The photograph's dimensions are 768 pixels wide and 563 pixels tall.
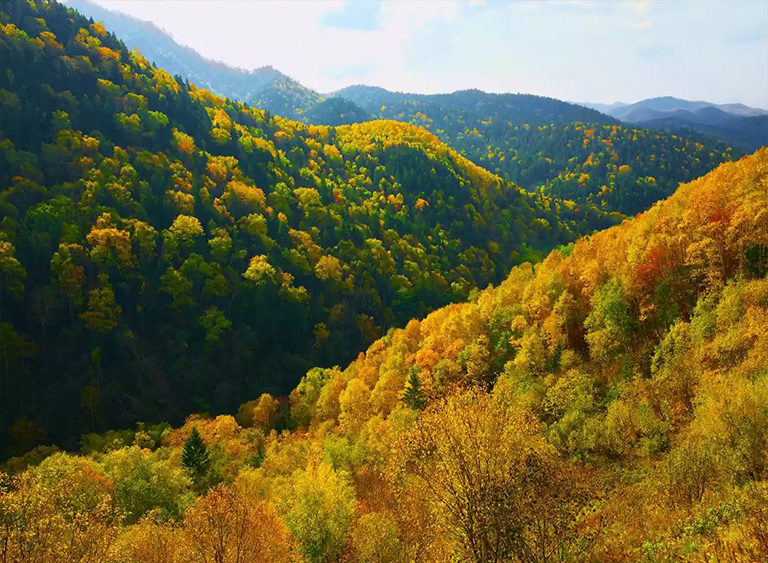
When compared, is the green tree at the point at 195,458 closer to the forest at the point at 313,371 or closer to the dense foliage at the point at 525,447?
the forest at the point at 313,371

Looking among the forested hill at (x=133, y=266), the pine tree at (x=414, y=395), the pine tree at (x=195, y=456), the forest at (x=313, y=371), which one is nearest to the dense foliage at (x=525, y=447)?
the forest at (x=313, y=371)

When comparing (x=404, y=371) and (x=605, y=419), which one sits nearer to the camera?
(x=605, y=419)

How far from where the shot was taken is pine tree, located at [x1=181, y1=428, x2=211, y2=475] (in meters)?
79.4

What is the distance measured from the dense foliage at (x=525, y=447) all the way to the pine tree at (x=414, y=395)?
48cm

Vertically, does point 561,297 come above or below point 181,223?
below

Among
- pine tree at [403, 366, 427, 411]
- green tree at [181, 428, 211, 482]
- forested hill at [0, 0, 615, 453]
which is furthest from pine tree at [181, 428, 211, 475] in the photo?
forested hill at [0, 0, 615, 453]

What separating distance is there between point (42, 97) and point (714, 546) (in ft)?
675

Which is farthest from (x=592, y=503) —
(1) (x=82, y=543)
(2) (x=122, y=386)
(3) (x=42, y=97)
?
(3) (x=42, y=97)

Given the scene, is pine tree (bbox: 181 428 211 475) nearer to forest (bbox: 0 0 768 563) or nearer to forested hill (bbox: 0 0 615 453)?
forest (bbox: 0 0 768 563)

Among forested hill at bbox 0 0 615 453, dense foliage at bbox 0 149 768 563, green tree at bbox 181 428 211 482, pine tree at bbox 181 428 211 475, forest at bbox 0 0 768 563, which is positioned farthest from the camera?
forested hill at bbox 0 0 615 453

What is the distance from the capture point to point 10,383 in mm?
110125

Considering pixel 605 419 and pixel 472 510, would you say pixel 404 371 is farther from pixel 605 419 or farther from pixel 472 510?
pixel 472 510

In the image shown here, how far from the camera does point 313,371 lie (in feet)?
433

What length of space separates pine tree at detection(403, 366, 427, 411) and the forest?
444 millimetres
